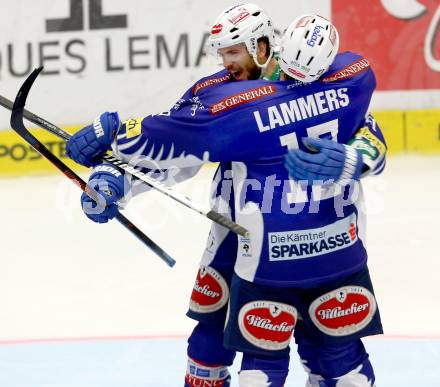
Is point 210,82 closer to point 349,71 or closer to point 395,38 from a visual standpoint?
point 349,71

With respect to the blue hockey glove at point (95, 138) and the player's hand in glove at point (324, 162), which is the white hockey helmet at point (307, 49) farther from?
the blue hockey glove at point (95, 138)

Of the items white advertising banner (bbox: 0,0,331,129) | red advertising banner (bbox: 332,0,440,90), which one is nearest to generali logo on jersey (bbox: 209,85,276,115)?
white advertising banner (bbox: 0,0,331,129)

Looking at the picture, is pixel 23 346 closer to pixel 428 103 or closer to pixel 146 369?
pixel 146 369

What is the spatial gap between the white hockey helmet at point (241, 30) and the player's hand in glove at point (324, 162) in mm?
530

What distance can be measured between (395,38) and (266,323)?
6097 millimetres

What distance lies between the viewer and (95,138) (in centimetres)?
379

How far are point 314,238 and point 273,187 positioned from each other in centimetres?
23

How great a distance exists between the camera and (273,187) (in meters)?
3.74

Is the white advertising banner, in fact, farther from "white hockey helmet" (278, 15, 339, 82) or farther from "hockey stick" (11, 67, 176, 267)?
"white hockey helmet" (278, 15, 339, 82)

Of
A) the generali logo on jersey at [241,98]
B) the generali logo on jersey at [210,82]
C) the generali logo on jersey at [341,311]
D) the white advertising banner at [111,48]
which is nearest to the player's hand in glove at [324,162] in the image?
the generali logo on jersey at [241,98]

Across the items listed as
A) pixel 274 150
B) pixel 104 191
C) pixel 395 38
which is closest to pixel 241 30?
pixel 274 150

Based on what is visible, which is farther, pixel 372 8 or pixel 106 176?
pixel 372 8

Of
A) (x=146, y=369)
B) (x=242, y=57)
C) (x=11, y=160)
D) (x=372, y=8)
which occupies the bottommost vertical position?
(x=11, y=160)

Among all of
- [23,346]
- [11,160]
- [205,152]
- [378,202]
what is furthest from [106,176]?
[11,160]
